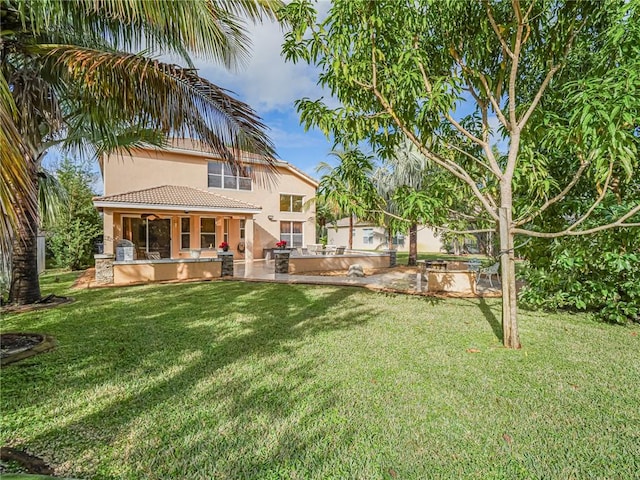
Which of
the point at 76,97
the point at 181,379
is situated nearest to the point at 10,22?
the point at 76,97

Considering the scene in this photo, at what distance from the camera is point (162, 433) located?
3.21 meters

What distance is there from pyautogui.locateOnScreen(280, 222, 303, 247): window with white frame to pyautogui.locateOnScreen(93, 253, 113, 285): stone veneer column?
12.7 meters

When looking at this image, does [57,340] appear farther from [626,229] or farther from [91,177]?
[91,177]

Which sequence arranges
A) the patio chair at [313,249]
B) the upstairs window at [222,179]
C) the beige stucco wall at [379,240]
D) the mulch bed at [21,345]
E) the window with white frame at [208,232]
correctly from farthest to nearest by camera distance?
the beige stucco wall at [379,240] < the upstairs window at [222,179] < the patio chair at [313,249] < the window with white frame at [208,232] < the mulch bed at [21,345]

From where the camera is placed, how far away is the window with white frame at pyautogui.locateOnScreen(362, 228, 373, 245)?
44719 millimetres

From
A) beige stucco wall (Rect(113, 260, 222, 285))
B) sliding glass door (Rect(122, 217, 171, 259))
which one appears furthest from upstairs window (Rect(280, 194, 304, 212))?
beige stucco wall (Rect(113, 260, 222, 285))

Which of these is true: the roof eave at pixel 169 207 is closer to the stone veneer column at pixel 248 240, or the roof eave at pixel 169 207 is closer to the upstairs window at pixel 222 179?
the stone veneer column at pixel 248 240

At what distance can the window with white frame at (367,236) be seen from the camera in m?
44.7

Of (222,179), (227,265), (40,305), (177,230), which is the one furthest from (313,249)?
(40,305)

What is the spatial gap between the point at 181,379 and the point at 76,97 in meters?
5.10

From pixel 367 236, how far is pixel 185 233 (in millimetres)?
28986

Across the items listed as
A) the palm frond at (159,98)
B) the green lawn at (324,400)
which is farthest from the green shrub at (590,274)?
the palm frond at (159,98)

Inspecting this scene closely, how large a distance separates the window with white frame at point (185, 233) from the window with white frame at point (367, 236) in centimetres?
2861

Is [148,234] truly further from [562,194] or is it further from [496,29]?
[562,194]
